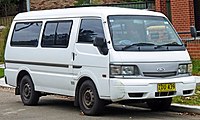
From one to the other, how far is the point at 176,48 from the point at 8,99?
232 inches

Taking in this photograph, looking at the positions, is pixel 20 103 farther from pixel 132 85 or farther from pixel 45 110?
pixel 132 85

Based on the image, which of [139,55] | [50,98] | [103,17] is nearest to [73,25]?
[103,17]

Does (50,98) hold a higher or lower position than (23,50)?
lower

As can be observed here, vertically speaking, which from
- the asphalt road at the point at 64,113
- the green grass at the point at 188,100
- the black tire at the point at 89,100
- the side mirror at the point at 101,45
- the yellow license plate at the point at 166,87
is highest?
the side mirror at the point at 101,45

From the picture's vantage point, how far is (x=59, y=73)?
12.5 meters

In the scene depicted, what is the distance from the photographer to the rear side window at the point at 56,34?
40.6 feet

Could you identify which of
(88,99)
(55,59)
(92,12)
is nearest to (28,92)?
(55,59)

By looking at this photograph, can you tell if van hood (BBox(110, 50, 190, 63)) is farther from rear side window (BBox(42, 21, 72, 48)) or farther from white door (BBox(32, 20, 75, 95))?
rear side window (BBox(42, 21, 72, 48))

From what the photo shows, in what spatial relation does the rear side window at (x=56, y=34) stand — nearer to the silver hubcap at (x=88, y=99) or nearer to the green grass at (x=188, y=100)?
the silver hubcap at (x=88, y=99)

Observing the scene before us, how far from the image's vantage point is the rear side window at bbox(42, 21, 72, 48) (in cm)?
1237

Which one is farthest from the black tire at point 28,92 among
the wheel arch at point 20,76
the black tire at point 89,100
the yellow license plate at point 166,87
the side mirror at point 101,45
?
the yellow license plate at point 166,87

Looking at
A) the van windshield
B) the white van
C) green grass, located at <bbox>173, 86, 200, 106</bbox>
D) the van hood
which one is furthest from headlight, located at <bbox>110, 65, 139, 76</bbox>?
green grass, located at <bbox>173, 86, 200, 106</bbox>

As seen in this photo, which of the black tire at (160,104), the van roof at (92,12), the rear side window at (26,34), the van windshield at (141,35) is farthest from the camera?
the rear side window at (26,34)

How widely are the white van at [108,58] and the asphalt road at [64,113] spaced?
300 millimetres
